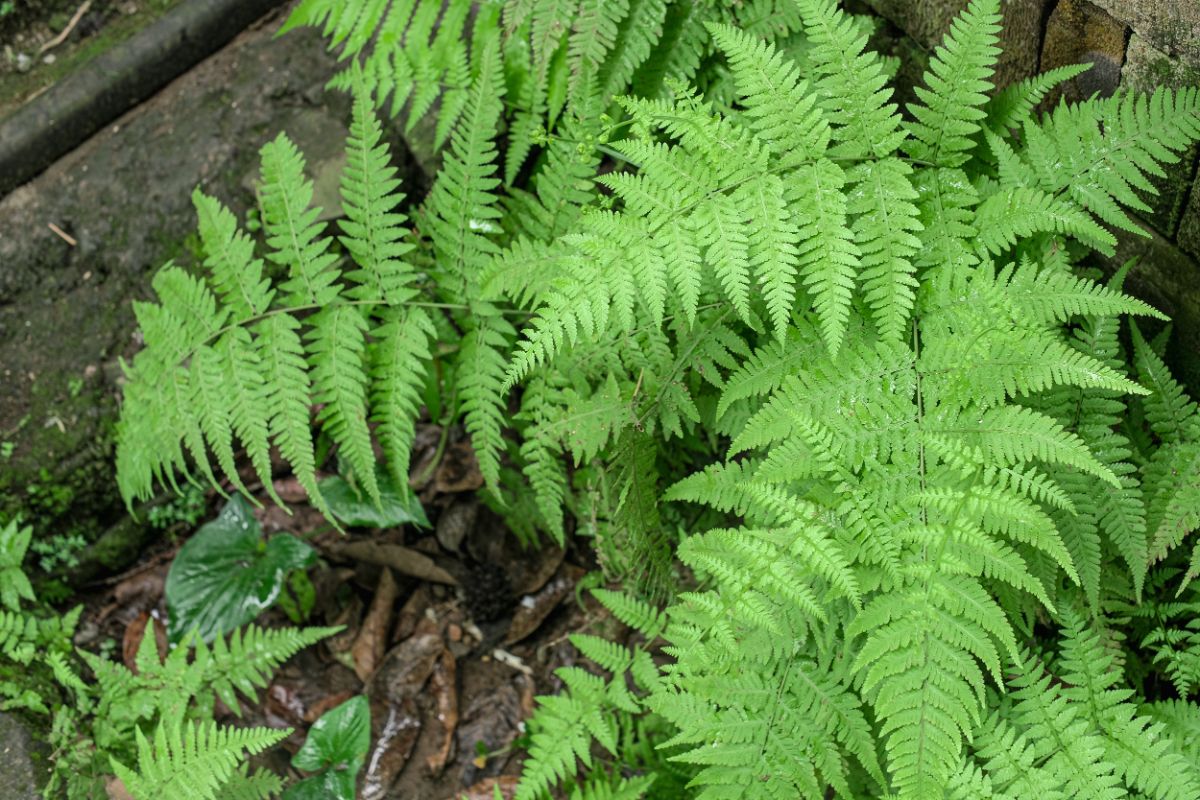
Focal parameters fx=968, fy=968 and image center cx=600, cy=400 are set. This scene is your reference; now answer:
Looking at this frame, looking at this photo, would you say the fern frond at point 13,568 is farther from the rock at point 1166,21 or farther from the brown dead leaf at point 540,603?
the rock at point 1166,21

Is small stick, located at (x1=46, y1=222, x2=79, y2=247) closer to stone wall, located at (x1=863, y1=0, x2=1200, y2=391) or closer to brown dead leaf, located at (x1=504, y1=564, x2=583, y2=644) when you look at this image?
brown dead leaf, located at (x1=504, y1=564, x2=583, y2=644)

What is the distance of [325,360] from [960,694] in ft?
7.55

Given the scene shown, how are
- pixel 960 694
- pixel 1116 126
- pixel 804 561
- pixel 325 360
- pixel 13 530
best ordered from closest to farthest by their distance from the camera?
pixel 960 694 → pixel 804 561 → pixel 1116 126 → pixel 325 360 → pixel 13 530

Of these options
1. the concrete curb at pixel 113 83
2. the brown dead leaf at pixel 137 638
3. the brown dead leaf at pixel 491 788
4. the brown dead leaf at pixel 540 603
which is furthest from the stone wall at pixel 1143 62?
the brown dead leaf at pixel 137 638

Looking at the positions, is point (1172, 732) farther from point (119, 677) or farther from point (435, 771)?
point (119, 677)

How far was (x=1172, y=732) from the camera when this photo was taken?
2.70m

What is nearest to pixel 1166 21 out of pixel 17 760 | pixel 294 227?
pixel 294 227

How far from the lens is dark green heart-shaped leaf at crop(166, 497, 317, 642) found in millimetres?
3877

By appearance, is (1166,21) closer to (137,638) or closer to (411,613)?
(411,613)

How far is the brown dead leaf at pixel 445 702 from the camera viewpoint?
3.87m

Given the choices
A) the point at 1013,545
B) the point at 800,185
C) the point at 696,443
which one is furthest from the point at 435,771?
the point at 800,185

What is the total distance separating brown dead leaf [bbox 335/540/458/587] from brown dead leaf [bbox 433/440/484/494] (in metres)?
0.32

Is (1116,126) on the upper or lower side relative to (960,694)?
upper

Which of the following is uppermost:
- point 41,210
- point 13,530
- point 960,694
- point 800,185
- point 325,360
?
point 800,185
